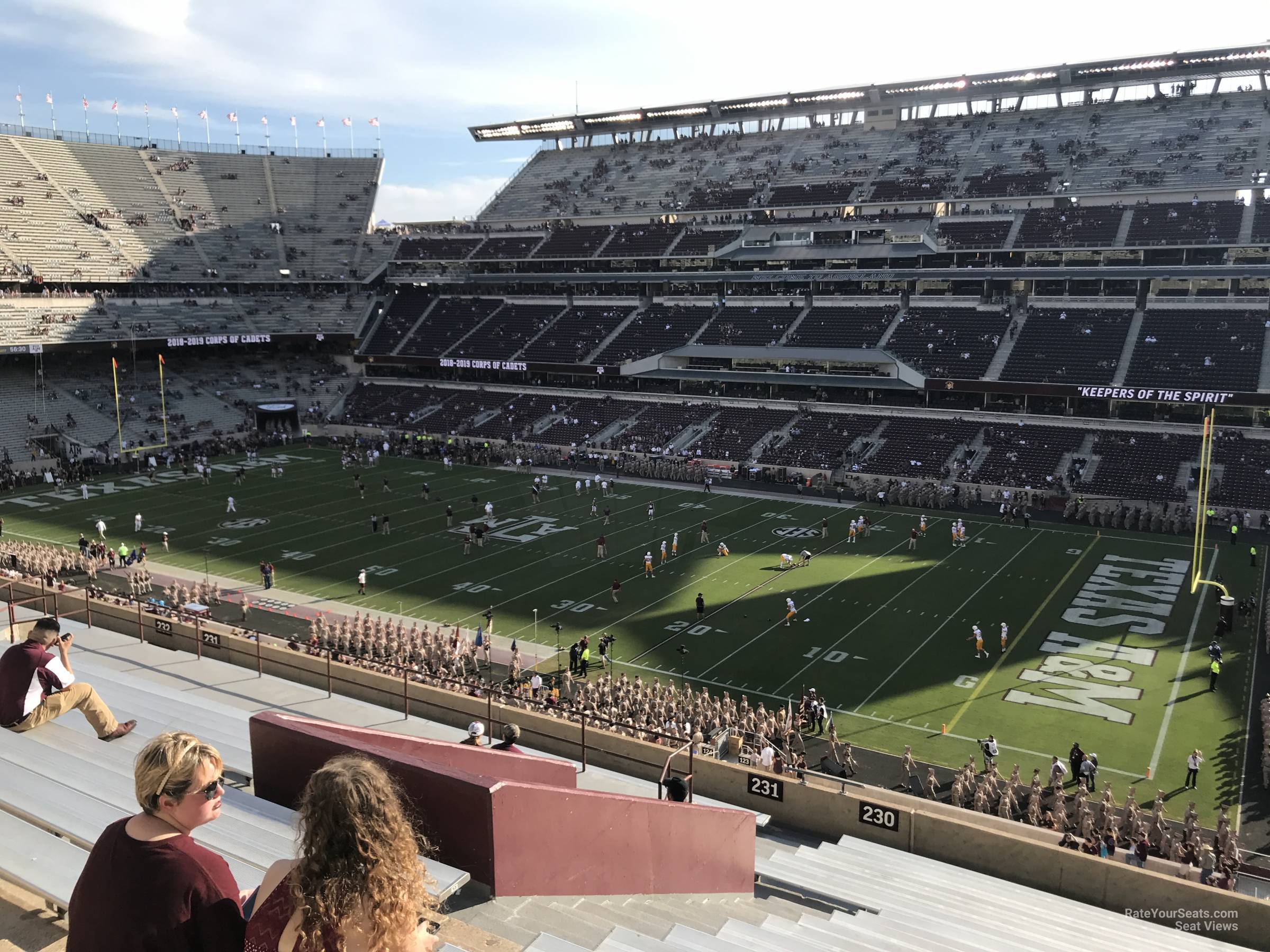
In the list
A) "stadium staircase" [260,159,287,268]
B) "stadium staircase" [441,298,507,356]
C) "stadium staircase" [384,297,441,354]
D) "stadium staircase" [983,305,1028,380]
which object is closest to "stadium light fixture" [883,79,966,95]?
"stadium staircase" [983,305,1028,380]

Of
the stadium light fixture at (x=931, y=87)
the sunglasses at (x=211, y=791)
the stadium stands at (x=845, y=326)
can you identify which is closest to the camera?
the sunglasses at (x=211, y=791)

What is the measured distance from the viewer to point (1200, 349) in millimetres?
47125

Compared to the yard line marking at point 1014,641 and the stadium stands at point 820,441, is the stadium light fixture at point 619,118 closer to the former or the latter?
the stadium stands at point 820,441

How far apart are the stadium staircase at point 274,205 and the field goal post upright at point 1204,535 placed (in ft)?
226

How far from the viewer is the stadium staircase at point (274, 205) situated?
79000mm

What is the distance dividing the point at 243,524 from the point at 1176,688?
35.8 metres

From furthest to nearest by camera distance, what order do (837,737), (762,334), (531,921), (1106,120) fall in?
(1106,120), (762,334), (837,737), (531,921)

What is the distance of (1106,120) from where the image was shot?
64.8 metres

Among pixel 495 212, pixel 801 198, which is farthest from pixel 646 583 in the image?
pixel 495 212

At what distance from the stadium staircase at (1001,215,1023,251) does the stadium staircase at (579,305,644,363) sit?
83.2 feet

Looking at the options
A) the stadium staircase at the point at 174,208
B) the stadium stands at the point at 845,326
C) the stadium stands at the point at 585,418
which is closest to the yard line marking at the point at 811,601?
the stadium stands at the point at 845,326

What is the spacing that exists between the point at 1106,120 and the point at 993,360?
26502 millimetres

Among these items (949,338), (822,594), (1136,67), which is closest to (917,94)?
(1136,67)

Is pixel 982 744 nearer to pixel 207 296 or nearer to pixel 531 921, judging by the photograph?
pixel 531 921
